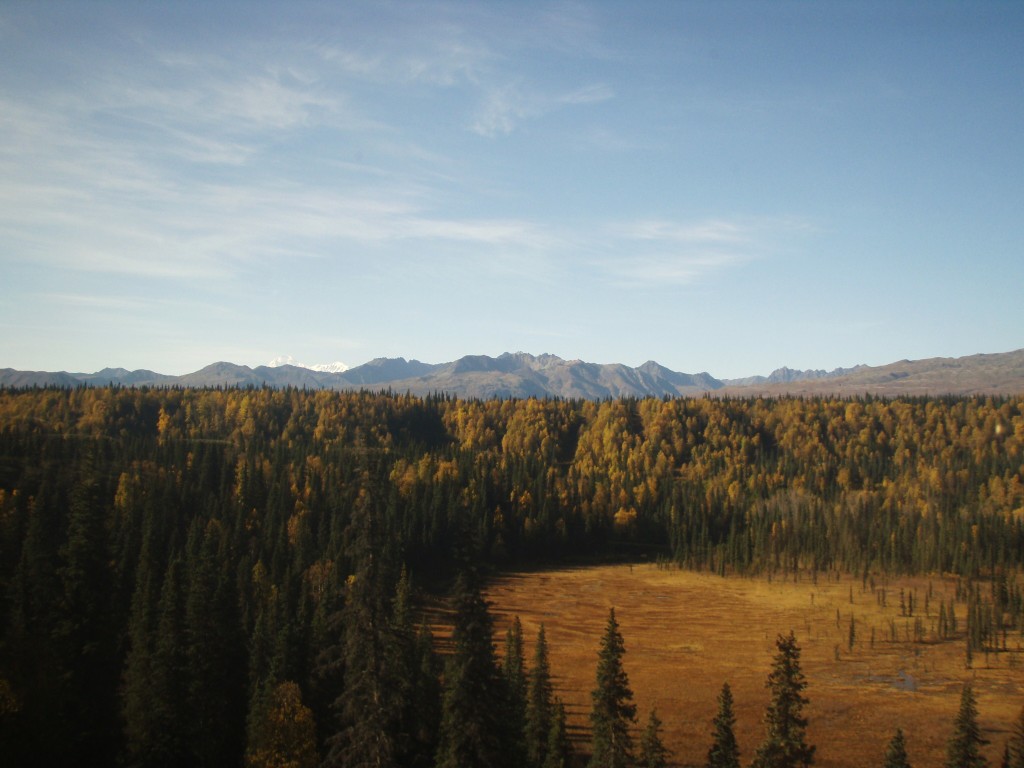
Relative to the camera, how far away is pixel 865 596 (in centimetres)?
13312

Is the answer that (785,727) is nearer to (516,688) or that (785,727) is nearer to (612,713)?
(612,713)

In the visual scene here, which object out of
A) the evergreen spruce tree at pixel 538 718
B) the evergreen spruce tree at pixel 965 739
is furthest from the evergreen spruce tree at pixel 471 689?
the evergreen spruce tree at pixel 965 739

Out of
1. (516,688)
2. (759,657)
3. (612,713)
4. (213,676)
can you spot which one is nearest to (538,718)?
(516,688)

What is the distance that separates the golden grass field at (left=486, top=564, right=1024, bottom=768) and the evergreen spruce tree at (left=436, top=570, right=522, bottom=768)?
3242cm

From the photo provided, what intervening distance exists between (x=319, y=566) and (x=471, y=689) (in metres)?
65.6

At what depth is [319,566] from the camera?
310 ft

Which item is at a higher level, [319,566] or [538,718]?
[319,566]

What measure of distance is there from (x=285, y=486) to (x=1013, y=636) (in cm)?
11204

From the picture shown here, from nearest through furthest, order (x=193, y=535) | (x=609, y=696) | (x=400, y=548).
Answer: (x=609, y=696) → (x=193, y=535) → (x=400, y=548)

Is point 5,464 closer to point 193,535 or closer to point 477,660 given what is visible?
point 193,535

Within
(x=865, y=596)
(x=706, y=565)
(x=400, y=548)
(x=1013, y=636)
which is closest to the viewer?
(x=1013, y=636)

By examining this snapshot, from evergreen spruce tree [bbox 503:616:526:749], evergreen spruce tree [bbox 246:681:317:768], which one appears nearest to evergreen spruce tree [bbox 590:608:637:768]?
evergreen spruce tree [bbox 503:616:526:749]

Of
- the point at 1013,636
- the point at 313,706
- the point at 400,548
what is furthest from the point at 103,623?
the point at 1013,636

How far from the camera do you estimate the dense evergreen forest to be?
3359 centimetres
